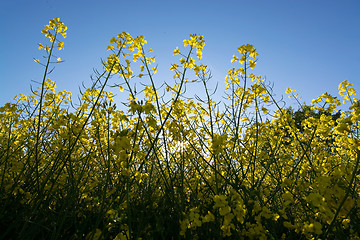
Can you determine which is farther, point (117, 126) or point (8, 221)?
point (117, 126)

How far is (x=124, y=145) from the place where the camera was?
1459 mm

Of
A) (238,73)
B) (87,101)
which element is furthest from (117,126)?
(238,73)

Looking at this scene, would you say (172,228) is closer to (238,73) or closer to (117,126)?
(117,126)

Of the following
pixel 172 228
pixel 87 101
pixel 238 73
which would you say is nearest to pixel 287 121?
pixel 238 73

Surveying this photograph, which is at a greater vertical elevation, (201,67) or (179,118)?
(201,67)

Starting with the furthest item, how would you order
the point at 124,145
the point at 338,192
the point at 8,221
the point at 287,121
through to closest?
the point at 287,121 → the point at 8,221 → the point at 124,145 → the point at 338,192

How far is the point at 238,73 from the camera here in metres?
2.86

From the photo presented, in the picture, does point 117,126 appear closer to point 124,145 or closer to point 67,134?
point 67,134

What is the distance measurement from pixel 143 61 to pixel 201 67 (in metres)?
0.79

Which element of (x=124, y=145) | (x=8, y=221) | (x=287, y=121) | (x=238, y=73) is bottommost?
(x=8, y=221)

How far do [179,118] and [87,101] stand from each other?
3.93 feet

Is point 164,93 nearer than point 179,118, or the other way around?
point 164,93

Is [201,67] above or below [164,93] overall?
above

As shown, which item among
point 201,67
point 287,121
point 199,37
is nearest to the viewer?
point 199,37
